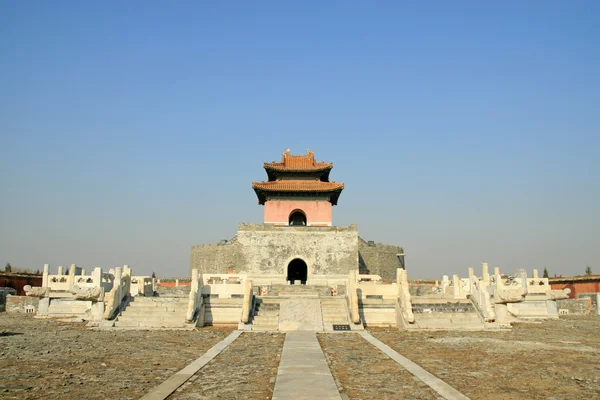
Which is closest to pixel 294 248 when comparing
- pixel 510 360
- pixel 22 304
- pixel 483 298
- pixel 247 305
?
pixel 247 305

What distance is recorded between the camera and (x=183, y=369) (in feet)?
24.6

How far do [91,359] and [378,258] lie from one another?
79.1ft

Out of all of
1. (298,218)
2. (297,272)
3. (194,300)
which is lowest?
(194,300)

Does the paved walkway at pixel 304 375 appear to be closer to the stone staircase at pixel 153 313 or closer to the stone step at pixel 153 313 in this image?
the stone staircase at pixel 153 313

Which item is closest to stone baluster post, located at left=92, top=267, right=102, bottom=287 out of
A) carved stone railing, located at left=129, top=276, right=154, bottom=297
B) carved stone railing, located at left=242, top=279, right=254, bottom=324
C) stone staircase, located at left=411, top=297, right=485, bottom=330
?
carved stone railing, located at left=129, top=276, right=154, bottom=297

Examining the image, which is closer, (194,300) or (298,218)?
(194,300)

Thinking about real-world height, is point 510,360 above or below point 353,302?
below

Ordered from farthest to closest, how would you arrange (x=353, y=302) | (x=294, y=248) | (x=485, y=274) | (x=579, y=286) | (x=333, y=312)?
(x=579, y=286), (x=294, y=248), (x=485, y=274), (x=333, y=312), (x=353, y=302)

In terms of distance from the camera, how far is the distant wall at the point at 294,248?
25922 millimetres

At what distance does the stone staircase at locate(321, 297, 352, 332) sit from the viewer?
1421cm

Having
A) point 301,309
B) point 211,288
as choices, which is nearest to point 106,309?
point 211,288

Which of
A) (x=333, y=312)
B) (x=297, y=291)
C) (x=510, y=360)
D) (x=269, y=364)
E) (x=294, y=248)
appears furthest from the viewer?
(x=294, y=248)

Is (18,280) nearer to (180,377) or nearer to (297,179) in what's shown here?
(297,179)

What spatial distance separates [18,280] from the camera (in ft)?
98.2
